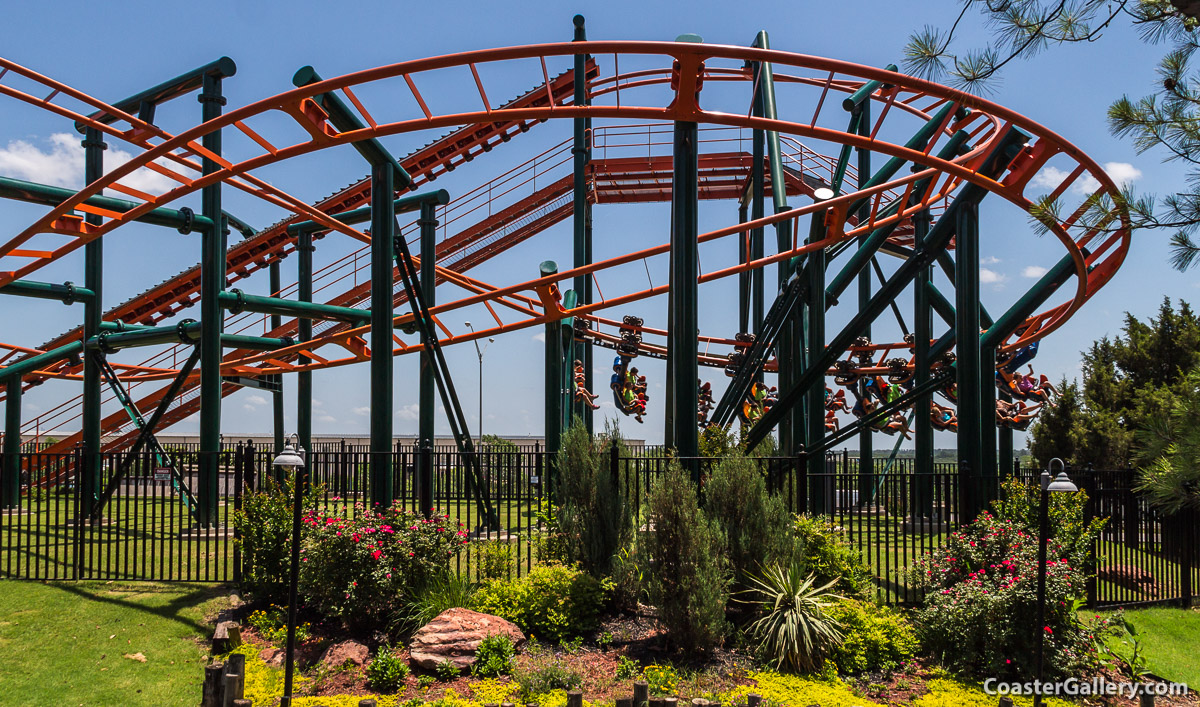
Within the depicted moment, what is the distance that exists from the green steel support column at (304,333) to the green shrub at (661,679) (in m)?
11.3

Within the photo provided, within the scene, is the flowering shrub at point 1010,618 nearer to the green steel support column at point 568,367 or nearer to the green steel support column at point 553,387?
the green steel support column at point 553,387

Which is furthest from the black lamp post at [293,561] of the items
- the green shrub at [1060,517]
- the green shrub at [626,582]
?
the green shrub at [1060,517]

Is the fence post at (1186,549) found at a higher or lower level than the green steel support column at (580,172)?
lower

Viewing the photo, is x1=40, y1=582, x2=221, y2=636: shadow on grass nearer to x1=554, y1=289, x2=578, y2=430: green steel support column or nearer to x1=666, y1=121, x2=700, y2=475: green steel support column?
x1=666, y1=121, x2=700, y2=475: green steel support column

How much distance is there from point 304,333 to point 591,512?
11496mm

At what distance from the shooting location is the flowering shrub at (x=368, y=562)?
8.66 metres

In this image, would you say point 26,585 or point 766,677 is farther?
point 26,585

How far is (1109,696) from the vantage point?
304 inches

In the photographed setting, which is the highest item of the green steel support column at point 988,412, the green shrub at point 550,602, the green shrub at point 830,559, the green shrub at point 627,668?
the green steel support column at point 988,412

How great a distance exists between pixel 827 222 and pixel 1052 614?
7.21 metres

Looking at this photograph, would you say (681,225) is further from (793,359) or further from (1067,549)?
(793,359)

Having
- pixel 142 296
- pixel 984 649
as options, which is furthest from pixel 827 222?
pixel 142 296

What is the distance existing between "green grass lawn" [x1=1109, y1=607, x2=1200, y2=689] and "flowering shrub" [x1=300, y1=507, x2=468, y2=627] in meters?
7.35

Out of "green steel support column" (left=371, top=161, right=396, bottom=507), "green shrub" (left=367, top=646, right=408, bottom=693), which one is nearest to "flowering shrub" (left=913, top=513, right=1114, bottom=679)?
"green shrub" (left=367, top=646, right=408, bottom=693)
